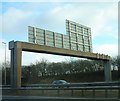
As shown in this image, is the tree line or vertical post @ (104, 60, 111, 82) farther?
the tree line

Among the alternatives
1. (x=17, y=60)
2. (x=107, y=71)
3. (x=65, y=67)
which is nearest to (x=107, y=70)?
(x=107, y=71)

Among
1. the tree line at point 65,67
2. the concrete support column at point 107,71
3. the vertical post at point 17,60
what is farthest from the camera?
the tree line at point 65,67

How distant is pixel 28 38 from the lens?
41281 millimetres

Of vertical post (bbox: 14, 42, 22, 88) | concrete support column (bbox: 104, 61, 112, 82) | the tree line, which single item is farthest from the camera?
the tree line

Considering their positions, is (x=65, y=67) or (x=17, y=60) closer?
(x=17, y=60)

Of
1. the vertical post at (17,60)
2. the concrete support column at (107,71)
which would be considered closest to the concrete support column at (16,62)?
the vertical post at (17,60)

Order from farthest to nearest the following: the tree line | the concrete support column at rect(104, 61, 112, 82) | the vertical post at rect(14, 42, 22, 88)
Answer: the tree line < the concrete support column at rect(104, 61, 112, 82) < the vertical post at rect(14, 42, 22, 88)

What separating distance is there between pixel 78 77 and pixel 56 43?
38928 mm

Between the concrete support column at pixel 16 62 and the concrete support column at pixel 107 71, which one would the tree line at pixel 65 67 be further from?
the concrete support column at pixel 16 62

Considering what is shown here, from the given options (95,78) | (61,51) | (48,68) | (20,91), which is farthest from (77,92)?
(48,68)

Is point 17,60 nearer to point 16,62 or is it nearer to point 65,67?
point 16,62

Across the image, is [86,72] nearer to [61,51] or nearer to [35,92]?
[61,51]

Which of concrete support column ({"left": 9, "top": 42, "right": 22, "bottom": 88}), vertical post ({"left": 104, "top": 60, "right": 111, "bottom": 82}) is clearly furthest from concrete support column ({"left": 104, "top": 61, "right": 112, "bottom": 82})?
concrete support column ({"left": 9, "top": 42, "right": 22, "bottom": 88})

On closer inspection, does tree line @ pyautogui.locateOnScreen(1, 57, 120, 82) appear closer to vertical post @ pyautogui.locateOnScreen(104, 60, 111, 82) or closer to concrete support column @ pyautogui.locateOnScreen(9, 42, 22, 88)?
vertical post @ pyautogui.locateOnScreen(104, 60, 111, 82)
